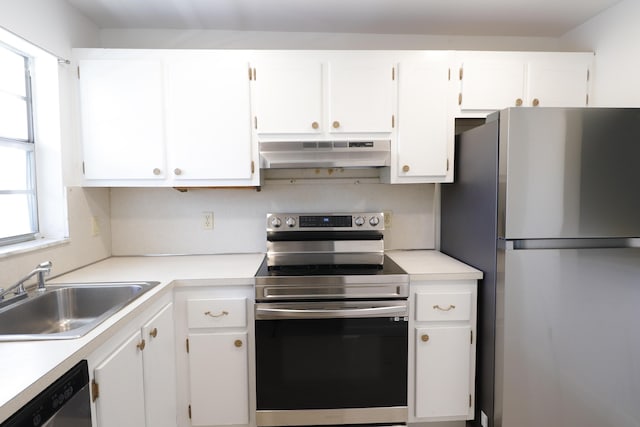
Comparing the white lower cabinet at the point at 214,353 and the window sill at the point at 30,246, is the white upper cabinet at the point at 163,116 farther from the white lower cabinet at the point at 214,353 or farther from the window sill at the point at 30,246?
the white lower cabinet at the point at 214,353

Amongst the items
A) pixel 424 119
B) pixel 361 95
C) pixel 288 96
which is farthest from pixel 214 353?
pixel 424 119

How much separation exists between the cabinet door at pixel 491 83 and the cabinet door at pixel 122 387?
82.1 inches

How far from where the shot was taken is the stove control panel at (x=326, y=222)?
212 centimetres

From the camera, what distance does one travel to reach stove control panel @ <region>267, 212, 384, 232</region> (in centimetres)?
212

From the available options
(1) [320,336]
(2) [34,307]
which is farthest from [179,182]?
(1) [320,336]

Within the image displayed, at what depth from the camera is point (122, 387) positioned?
4.03 feet

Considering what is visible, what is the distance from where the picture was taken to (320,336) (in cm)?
173

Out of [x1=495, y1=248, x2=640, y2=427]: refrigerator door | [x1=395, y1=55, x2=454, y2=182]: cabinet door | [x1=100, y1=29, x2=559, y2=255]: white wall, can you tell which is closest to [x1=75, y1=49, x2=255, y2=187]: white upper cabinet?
[x1=100, y1=29, x2=559, y2=255]: white wall

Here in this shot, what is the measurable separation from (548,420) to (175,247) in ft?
7.73

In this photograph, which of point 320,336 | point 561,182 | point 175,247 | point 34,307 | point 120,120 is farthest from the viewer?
point 175,247

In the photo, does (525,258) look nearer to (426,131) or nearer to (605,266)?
(605,266)

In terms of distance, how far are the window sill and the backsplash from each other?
50 cm

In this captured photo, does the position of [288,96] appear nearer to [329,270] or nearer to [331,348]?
[329,270]

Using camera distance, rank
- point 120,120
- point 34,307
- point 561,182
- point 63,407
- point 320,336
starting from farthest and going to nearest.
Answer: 1. point 120,120
2. point 320,336
3. point 561,182
4. point 34,307
5. point 63,407
